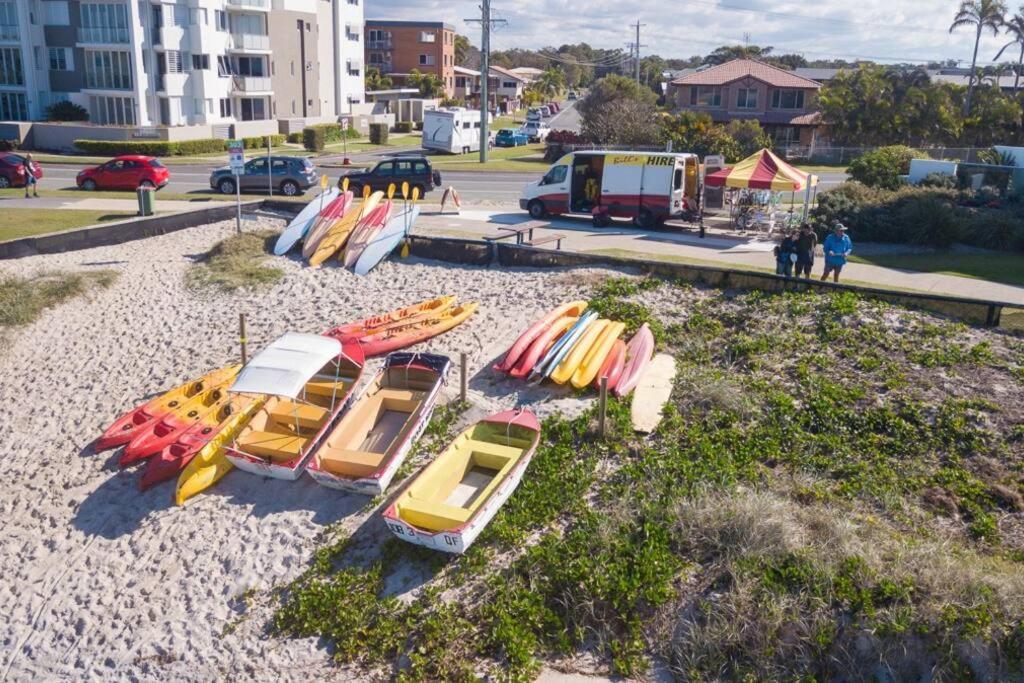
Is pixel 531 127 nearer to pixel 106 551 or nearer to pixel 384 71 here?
pixel 384 71

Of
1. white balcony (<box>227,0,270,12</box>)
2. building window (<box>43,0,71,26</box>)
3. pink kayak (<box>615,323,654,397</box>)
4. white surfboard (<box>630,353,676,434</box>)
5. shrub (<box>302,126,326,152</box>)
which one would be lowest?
white surfboard (<box>630,353,676,434</box>)

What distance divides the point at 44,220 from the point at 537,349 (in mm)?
18272

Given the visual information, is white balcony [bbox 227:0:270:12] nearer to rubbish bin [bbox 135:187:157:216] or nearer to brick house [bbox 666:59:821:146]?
brick house [bbox 666:59:821:146]

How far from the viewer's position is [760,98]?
5947cm

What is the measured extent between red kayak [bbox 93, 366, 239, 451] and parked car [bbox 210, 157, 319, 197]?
654 inches

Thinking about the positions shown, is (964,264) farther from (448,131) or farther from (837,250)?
(448,131)

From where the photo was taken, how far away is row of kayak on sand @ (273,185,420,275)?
69.9 feet

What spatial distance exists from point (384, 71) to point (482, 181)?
65.8 meters

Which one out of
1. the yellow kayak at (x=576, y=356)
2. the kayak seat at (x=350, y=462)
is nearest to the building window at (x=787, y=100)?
the yellow kayak at (x=576, y=356)

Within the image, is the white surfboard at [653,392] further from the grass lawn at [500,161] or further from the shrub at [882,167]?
the grass lawn at [500,161]

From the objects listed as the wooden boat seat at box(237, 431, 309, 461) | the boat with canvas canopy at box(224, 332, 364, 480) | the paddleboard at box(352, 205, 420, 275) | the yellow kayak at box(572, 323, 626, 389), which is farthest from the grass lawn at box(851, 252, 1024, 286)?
the wooden boat seat at box(237, 431, 309, 461)

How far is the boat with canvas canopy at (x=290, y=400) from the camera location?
43.1 feet

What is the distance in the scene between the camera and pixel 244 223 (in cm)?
2497

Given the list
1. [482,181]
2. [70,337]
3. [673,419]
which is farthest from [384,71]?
[673,419]
